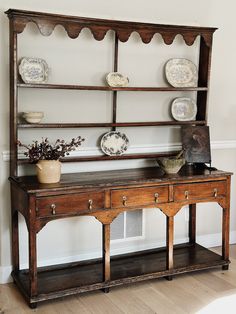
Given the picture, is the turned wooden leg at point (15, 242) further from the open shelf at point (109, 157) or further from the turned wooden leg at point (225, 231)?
the turned wooden leg at point (225, 231)

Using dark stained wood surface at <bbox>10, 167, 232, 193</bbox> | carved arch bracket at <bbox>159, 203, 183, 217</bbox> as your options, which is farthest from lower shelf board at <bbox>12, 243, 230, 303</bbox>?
dark stained wood surface at <bbox>10, 167, 232, 193</bbox>

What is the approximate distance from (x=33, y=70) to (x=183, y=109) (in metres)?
1.34

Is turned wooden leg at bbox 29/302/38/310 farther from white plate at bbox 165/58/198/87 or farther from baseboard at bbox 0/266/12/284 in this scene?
white plate at bbox 165/58/198/87

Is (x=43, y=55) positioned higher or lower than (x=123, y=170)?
higher

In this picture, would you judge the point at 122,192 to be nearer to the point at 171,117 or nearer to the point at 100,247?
the point at 100,247

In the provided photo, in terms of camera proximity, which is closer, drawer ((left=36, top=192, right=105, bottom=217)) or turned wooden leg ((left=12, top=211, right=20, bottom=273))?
drawer ((left=36, top=192, right=105, bottom=217))

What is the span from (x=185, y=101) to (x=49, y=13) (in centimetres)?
136

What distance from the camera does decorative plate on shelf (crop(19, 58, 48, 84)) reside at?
342cm

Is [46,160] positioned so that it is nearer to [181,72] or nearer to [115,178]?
[115,178]

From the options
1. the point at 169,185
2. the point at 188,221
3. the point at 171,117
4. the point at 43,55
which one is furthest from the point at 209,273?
the point at 43,55

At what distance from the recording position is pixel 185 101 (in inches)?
160

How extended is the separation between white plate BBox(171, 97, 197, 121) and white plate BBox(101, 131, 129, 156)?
512 mm

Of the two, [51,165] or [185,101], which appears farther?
[185,101]

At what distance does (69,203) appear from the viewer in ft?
10.6
